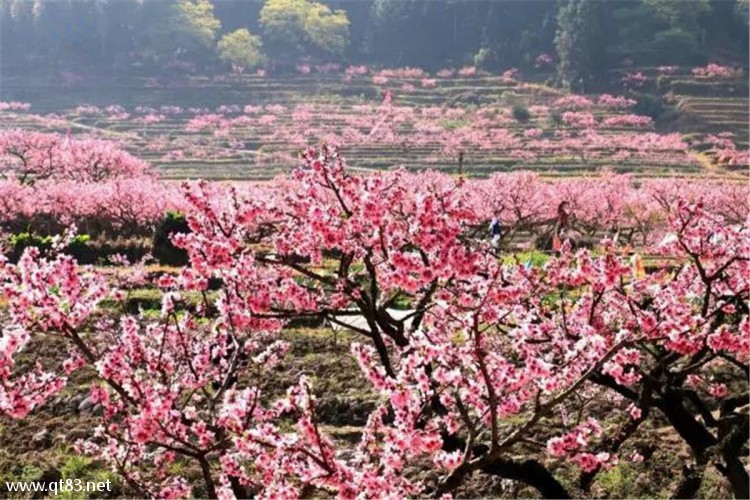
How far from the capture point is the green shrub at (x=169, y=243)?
23.9 metres

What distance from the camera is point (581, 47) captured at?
235 ft

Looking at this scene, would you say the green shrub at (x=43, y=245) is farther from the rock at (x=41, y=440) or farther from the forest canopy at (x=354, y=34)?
the forest canopy at (x=354, y=34)

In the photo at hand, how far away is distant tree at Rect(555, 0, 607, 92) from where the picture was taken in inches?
2788

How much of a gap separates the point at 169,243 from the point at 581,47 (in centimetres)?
5481

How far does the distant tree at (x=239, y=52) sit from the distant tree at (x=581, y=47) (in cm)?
2943

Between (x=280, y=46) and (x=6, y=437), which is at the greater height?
(x=280, y=46)

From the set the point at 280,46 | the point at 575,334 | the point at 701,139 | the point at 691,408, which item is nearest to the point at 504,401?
the point at 575,334

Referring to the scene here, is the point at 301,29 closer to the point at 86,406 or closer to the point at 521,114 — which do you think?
the point at 521,114

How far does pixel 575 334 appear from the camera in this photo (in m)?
6.36

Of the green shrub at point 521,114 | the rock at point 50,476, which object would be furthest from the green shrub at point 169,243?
the green shrub at point 521,114

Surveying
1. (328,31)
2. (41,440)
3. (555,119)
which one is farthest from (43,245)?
(328,31)

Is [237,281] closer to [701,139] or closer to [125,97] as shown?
[701,139]

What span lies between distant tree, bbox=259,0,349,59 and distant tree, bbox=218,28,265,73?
4.70 metres

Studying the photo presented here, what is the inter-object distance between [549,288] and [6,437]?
592 cm
